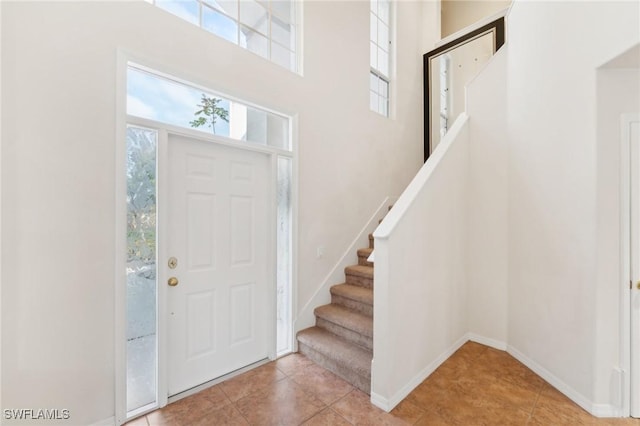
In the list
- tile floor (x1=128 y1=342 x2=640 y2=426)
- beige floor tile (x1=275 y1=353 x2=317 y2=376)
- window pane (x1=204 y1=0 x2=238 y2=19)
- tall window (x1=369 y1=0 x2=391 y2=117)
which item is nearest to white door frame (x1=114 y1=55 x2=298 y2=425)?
tile floor (x1=128 y1=342 x2=640 y2=426)

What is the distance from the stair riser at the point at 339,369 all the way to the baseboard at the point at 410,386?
114mm

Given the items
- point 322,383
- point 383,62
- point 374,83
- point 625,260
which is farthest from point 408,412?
point 383,62

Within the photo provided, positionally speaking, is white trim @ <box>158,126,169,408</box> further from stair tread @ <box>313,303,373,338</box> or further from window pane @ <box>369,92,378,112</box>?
window pane @ <box>369,92,378,112</box>

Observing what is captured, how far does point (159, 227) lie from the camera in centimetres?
197

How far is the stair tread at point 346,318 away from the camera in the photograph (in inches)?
94.0

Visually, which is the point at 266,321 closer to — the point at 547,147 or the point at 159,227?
the point at 159,227

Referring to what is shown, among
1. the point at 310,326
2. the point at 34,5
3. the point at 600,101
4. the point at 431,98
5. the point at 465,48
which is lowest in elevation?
the point at 310,326

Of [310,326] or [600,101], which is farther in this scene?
[310,326]

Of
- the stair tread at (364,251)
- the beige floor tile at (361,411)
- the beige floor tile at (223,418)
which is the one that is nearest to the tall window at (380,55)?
the stair tread at (364,251)

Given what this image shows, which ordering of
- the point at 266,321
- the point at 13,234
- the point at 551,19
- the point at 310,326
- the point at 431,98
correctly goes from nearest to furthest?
the point at 13,234 < the point at 551,19 < the point at 266,321 < the point at 310,326 < the point at 431,98

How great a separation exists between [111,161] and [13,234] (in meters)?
0.61

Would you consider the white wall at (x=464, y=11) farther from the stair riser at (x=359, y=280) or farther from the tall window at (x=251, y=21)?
the stair riser at (x=359, y=280)

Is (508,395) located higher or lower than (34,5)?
lower

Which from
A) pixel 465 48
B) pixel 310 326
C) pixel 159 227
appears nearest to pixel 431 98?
pixel 465 48
